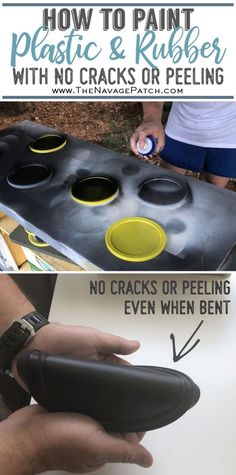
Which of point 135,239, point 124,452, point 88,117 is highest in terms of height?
point 88,117

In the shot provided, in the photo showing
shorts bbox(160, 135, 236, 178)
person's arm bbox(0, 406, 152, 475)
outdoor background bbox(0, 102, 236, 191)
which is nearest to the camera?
person's arm bbox(0, 406, 152, 475)

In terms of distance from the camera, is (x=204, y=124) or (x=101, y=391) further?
(x=204, y=124)

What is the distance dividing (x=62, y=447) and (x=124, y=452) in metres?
0.07

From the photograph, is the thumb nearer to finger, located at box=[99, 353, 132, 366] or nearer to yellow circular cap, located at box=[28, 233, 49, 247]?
finger, located at box=[99, 353, 132, 366]

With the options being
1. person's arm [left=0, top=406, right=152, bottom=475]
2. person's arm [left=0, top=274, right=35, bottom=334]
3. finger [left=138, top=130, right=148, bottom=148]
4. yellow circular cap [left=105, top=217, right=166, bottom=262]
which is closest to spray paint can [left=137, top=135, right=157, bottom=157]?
finger [left=138, top=130, right=148, bottom=148]

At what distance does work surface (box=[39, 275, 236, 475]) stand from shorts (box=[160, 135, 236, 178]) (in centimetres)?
28

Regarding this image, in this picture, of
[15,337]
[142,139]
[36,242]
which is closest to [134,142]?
[142,139]

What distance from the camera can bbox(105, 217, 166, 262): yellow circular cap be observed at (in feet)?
1.65

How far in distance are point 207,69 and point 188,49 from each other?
0.10ft

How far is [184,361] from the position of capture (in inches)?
19.8

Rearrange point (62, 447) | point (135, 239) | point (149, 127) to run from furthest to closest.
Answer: point (149, 127), point (135, 239), point (62, 447)

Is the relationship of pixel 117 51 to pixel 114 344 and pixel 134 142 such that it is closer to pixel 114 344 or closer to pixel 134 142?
pixel 134 142

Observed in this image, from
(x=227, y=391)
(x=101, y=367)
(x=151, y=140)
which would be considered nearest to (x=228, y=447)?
(x=227, y=391)

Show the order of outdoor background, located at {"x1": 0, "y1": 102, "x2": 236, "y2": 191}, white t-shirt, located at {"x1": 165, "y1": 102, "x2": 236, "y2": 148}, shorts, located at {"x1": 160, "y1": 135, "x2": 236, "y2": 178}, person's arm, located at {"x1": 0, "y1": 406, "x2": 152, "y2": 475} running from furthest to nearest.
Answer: shorts, located at {"x1": 160, "y1": 135, "x2": 236, "y2": 178}
white t-shirt, located at {"x1": 165, "y1": 102, "x2": 236, "y2": 148}
outdoor background, located at {"x1": 0, "y1": 102, "x2": 236, "y2": 191}
person's arm, located at {"x1": 0, "y1": 406, "x2": 152, "y2": 475}
